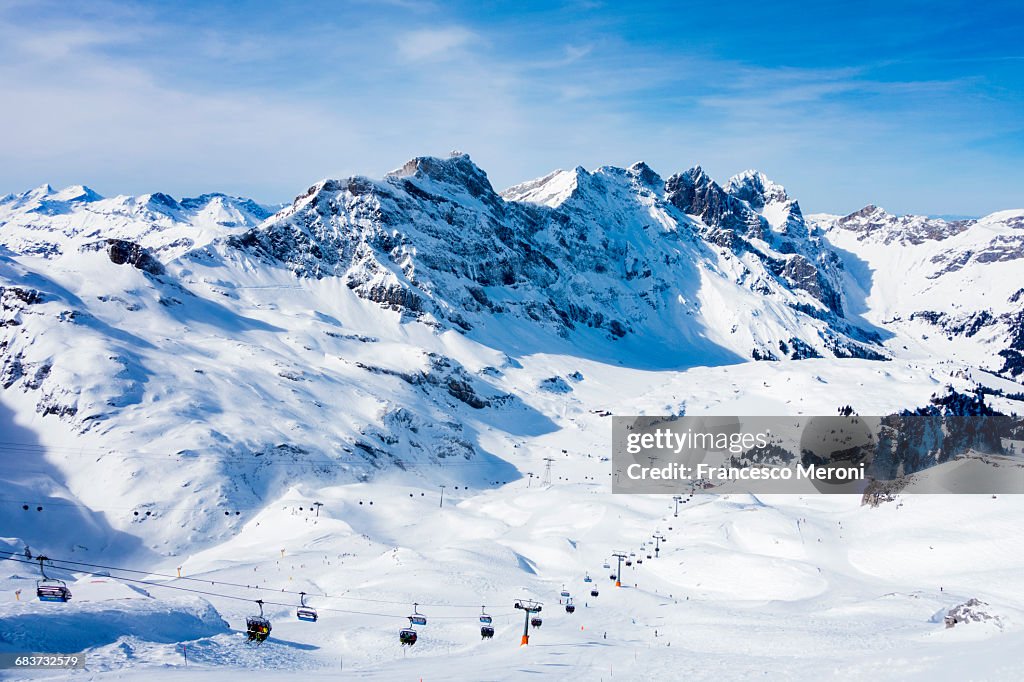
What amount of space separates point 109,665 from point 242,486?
81.1 m

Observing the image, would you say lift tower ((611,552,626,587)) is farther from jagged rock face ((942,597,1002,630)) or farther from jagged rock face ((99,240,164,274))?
jagged rock face ((99,240,164,274))

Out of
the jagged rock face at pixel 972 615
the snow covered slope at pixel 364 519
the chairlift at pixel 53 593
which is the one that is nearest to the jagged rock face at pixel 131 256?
the snow covered slope at pixel 364 519

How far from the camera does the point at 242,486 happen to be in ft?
373

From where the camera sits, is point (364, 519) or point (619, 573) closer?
point (619, 573)

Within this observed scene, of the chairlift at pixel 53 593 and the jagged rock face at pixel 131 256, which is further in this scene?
the jagged rock face at pixel 131 256

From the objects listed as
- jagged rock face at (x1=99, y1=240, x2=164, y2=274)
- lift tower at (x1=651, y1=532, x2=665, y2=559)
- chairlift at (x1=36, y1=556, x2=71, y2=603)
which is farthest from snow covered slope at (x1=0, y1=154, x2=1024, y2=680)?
lift tower at (x1=651, y1=532, x2=665, y2=559)

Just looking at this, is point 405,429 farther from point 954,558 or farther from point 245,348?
point 954,558

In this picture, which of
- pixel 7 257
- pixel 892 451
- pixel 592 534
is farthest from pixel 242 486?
pixel 892 451

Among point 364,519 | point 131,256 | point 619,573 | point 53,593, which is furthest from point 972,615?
point 131,256

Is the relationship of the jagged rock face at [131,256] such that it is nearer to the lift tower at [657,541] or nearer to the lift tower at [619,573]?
the lift tower at [657,541]

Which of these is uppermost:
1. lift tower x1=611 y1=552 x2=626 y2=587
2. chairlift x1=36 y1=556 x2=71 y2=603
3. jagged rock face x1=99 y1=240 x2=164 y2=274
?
jagged rock face x1=99 y1=240 x2=164 y2=274

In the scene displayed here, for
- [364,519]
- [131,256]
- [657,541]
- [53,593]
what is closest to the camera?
[53,593]

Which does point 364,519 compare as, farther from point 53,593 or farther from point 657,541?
point 53,593

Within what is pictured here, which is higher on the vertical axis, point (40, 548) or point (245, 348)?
point (245, 348)
